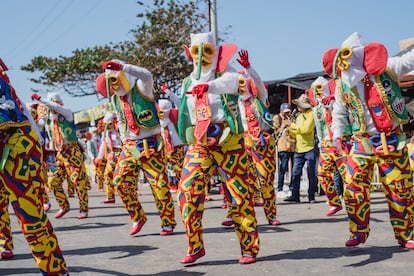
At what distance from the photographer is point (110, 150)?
13781 millimetres

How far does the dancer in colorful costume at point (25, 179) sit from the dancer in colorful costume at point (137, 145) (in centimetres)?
275

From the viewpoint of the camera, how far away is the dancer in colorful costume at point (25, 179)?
414cm

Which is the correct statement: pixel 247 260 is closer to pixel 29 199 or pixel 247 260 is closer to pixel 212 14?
pixel 29 199

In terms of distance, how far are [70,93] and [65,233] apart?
19.1 metres

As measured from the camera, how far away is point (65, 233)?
7.91 m

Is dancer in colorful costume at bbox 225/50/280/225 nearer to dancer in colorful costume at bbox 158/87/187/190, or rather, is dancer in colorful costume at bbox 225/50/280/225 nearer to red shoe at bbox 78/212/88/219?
red shoe at bbox 78/212/88/219

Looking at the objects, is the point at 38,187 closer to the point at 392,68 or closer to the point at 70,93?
the point at 392,68

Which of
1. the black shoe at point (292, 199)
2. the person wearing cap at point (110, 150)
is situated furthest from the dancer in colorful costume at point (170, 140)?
the black shoe at point (292, 199)

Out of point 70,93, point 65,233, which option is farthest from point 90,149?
point 65,233

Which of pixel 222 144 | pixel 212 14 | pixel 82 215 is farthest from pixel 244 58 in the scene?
pixel 212 14

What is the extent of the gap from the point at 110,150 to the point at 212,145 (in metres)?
8.82

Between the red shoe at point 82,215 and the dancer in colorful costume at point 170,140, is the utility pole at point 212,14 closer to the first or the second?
the dancer in colorful costume at point 170,140

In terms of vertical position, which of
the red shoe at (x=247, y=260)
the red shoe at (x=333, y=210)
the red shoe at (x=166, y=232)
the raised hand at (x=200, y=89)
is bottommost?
the red shoe at (x=333, y=210)

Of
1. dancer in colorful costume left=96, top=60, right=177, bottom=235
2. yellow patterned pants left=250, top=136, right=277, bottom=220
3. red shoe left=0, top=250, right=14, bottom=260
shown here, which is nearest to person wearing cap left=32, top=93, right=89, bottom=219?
dancer in colorful costume left=96, top=60, right=177, bottom=235
